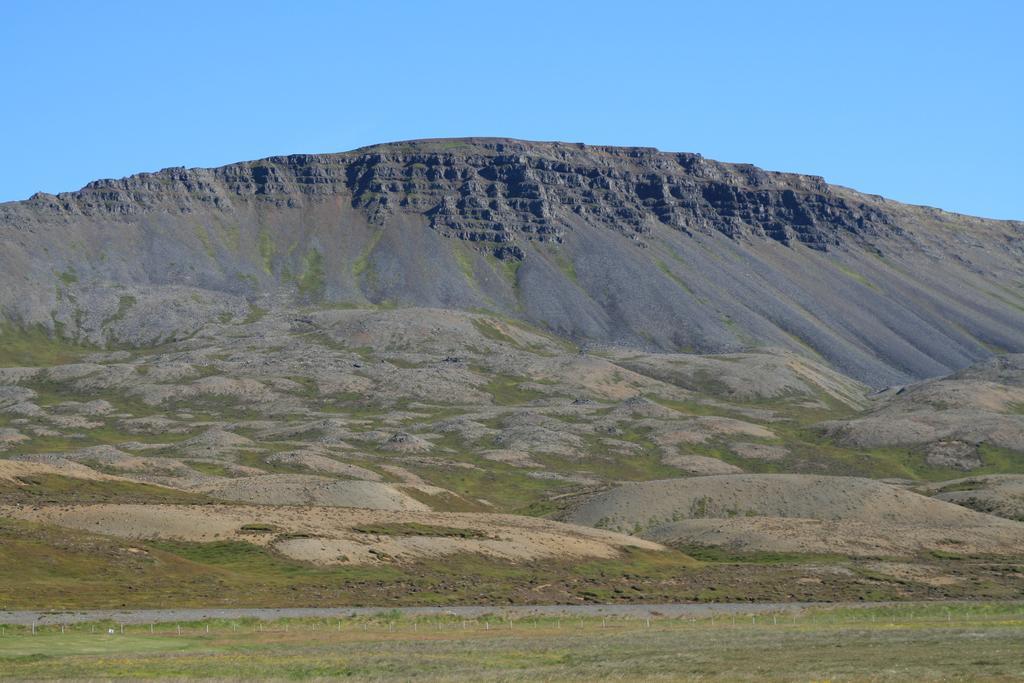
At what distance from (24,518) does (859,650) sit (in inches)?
3805

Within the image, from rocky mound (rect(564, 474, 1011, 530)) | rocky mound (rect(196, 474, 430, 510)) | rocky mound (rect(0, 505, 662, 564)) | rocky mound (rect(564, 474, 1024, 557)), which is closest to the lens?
rocky mound (rect(0, 505, 662, 564))

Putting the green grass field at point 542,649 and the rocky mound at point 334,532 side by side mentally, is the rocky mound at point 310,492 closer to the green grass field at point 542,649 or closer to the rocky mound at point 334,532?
the rocky mound at point 334,532

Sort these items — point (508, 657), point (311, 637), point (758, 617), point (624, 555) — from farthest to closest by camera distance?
point (624, 555) → point (758, 617) → point (311, 637) → point (508, 657)

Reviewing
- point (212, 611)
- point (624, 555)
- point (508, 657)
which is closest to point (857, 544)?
point (624, 555)

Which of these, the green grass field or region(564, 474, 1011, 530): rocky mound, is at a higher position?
the green grass field

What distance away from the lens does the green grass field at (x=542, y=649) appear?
197ft

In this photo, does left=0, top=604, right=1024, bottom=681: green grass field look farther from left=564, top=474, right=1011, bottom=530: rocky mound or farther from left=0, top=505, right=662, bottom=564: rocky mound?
left=564, top=474, right=1011, bottom=530: rocky mound

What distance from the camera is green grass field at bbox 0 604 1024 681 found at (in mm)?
60188

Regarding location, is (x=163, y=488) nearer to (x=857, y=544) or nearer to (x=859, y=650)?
(x=857, y=544)

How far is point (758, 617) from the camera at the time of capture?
103 metres

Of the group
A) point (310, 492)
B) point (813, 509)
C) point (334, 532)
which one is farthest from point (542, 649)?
point (813, 509)

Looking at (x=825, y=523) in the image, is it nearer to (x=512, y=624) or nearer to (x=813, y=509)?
(x=813, y=509)

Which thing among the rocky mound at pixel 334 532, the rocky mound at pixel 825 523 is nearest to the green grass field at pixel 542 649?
the rocky mound at pixel 334 532

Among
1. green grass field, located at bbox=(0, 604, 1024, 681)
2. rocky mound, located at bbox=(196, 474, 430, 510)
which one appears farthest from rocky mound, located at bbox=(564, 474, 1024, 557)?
green grass field, located at bbox=(0, 604, 1024, 681)
